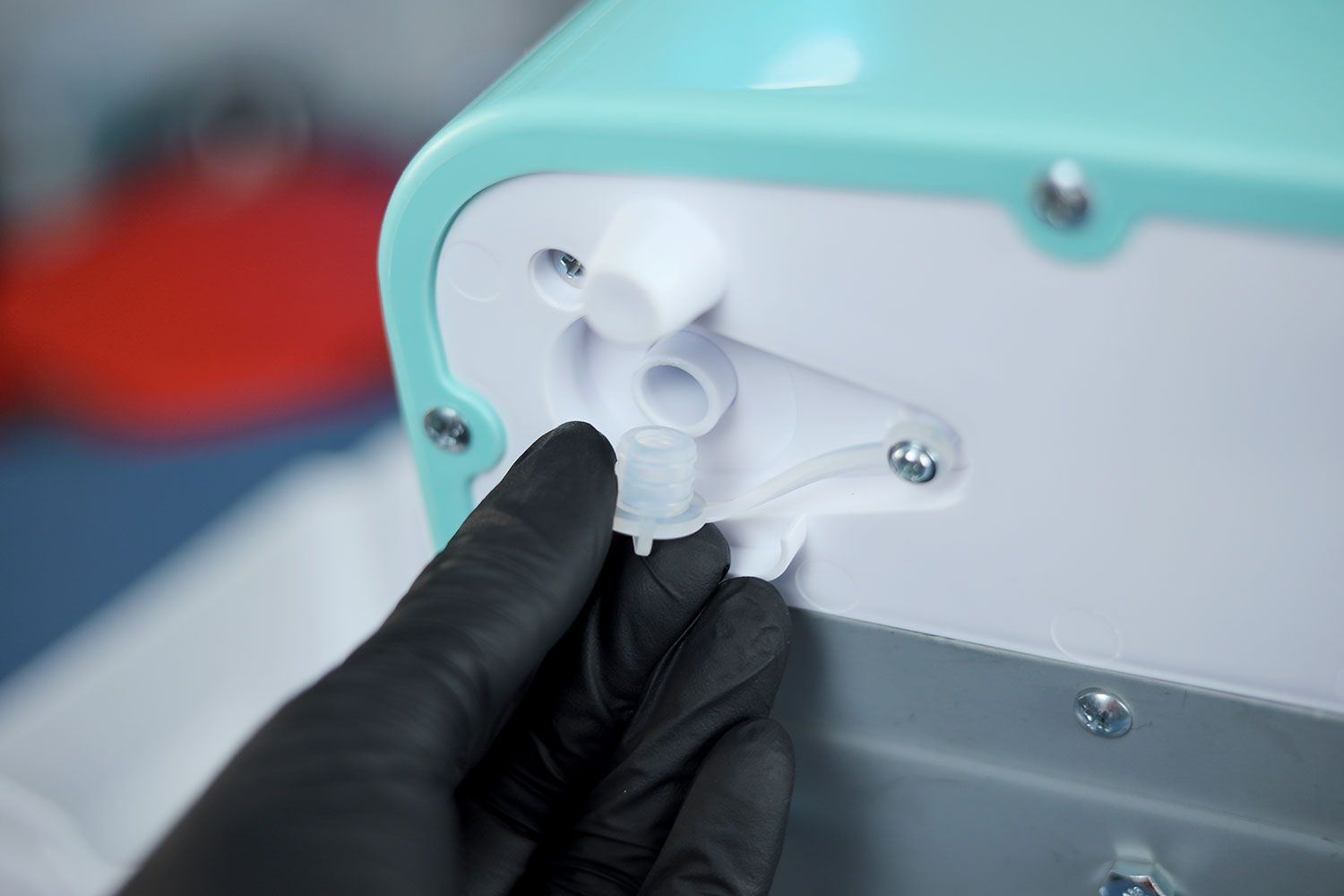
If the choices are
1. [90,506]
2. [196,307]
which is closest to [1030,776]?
[90,506]

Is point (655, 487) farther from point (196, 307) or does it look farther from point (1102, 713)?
point (196, 307)

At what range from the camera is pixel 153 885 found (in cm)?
30

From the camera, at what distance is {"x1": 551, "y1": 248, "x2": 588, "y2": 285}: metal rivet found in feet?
1.44

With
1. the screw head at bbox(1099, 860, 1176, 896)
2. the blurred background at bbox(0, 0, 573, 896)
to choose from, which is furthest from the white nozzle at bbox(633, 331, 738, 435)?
the blurred background at bbox(0, 0, 573, 896)

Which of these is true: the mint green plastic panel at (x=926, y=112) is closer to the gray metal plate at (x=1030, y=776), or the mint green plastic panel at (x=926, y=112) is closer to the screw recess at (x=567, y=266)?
the screw recess at (x=567, y=266)

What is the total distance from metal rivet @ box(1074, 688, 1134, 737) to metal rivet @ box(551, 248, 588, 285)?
27cm

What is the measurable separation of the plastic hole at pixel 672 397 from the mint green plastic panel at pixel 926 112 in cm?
8

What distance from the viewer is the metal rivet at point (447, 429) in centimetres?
49

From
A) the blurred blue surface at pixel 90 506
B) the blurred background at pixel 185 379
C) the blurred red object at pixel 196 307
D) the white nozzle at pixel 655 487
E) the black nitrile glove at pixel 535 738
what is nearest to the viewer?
the black nitrile glove at pixel 535 738

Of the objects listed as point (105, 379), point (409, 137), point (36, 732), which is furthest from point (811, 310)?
point (409, 137)

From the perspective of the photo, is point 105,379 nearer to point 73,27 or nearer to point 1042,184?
point 73,27

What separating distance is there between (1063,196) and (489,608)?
237 mm

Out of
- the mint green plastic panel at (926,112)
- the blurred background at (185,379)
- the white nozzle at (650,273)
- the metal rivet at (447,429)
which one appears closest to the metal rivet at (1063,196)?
the mint green plastic panel at (926,112)

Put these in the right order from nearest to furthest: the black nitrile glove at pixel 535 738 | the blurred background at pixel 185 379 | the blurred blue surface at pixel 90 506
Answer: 1. the black nitrile glove at pixel 535 738
2. the blurred background at pixel 185 379
3. the blurred blue surface at pixel 90 506
